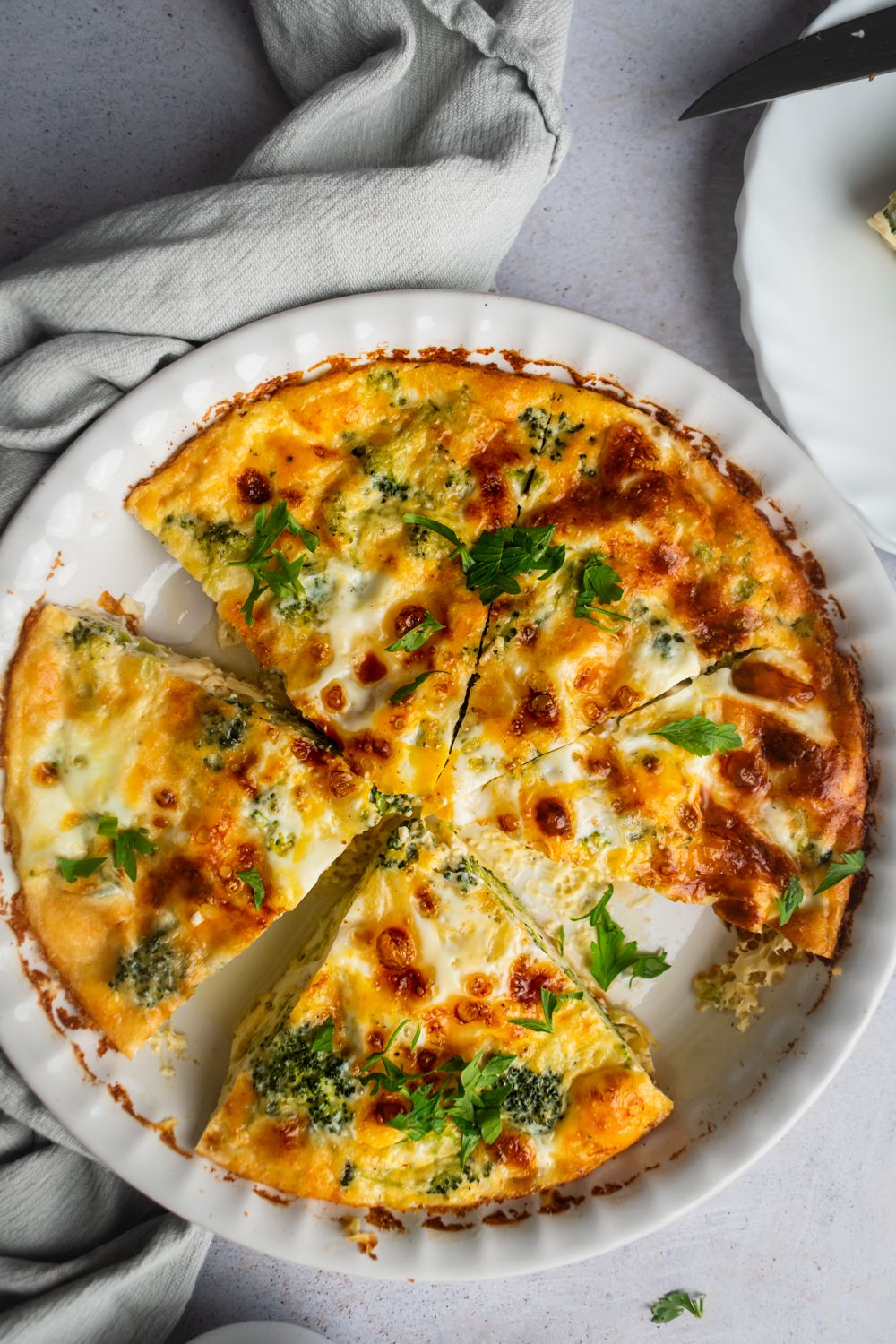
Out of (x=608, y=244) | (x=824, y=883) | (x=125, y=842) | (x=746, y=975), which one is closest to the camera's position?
(x=125, y=842)

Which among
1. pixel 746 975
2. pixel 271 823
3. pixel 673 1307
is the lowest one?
pixel 673 1307

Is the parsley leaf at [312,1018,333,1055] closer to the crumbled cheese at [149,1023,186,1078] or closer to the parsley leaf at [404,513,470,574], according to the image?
the crumbled cheese at [149,1023,186,1078]

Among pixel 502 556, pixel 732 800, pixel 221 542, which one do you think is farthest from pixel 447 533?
pixel 732 800

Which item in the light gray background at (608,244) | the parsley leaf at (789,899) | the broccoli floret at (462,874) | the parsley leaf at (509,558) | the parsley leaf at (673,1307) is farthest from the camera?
the parsley leaf at (673,1307)

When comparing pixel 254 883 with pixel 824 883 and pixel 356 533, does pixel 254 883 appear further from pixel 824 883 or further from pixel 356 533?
pixel 824 883

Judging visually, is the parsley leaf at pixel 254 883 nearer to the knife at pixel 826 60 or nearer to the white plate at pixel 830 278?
the white plate at pixel 830 278

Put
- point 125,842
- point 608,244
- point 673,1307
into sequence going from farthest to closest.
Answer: point 673,1307
point 608,244
point 125,842

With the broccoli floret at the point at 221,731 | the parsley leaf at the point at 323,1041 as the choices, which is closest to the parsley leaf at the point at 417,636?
the broccoli floret at the point at 221,731

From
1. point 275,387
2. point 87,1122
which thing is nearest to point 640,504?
point 275,387

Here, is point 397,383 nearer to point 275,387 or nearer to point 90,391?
point 275,387
